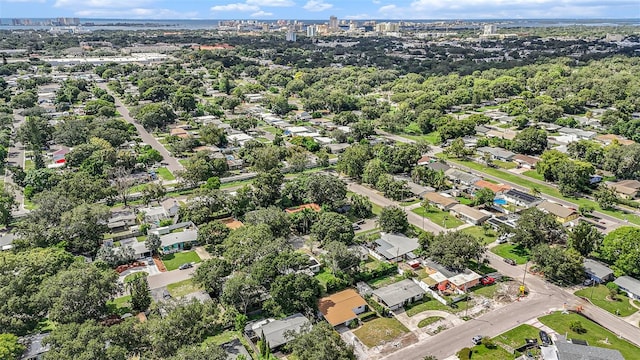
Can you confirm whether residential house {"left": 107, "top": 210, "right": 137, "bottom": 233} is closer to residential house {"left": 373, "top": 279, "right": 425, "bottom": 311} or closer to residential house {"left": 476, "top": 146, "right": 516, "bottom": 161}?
residential house {"left": 373, "top": 279, "right": 425, "bottom": 311}

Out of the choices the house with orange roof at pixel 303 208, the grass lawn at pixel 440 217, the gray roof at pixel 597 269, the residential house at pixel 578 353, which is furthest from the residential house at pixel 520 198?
the residential house at pixel 578 353

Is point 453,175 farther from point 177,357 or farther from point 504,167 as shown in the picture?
point 177,357

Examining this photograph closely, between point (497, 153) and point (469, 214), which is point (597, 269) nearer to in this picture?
point (469, 214)

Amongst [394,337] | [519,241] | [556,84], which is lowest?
[394,337]

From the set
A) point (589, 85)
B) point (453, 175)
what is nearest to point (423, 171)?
point (453, 175)

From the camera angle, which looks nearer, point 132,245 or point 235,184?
point 132,245

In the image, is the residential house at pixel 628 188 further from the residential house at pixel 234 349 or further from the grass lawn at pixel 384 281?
the residential house at pixel 234 349

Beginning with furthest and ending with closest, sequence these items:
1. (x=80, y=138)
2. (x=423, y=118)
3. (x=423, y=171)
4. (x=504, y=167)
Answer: (x=423, y=118)
(x=80, y=138)
(x=504, y=167)
(x=423, y=171)

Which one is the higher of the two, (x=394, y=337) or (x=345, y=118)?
(x=345, y=118)

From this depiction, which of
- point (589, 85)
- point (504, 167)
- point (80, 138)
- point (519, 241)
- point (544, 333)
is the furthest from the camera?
point (589, 85)
